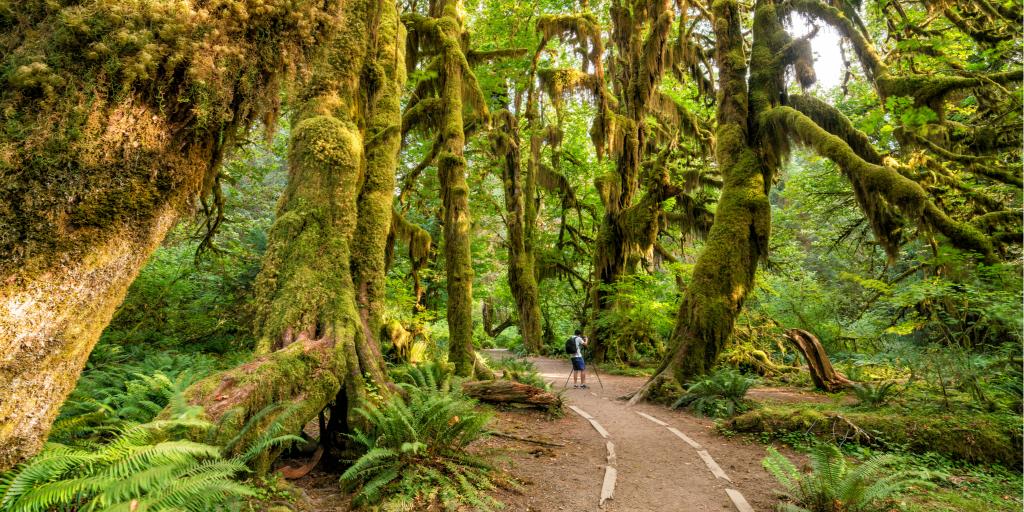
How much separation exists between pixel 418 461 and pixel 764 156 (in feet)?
35.6

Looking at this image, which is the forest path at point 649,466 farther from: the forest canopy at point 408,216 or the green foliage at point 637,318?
the green foliage at point 637,318

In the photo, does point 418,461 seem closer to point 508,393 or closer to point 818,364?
point 508,393

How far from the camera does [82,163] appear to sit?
8.21 ft

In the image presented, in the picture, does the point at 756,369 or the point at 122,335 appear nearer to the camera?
the point at 122,335

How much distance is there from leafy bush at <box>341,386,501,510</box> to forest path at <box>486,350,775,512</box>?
81 cm

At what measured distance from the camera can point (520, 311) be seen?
20594mm

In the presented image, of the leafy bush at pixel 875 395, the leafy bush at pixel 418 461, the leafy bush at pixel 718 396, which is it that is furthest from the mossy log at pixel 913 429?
the leafy bush at pixel 418 461

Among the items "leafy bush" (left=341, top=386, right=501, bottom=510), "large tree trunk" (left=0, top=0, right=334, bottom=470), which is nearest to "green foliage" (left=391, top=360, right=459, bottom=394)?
"leafy bush" (left=341, top=386, right=501, bottom=510)

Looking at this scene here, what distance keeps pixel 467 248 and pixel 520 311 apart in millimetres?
10273

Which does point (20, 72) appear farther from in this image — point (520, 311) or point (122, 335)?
point (520, 311)

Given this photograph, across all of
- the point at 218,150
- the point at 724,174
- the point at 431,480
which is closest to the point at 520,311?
the point at 724,174

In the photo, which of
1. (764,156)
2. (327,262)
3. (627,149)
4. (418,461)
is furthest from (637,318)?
(327,262)

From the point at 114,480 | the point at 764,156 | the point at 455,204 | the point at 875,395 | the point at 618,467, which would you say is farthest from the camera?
the point at 764,156

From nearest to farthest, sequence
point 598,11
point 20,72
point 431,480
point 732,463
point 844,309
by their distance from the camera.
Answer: point 20,72 → point 431,480 → point 732,463 → point 844,309 → point 598,11
